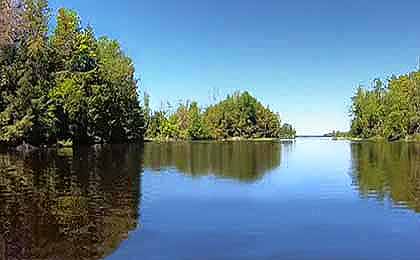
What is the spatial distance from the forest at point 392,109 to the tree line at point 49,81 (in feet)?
206

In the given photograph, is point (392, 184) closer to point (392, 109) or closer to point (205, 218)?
point (205, 218)

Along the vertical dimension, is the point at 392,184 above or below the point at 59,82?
below

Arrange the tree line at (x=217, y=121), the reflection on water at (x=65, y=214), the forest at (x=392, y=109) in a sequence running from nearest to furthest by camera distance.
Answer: the reflection on water at (x=65, y=214), the forest at (x=392, y=109), the tree line at (x=217, y=121)

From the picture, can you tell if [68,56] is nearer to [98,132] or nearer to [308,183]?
[98,132]

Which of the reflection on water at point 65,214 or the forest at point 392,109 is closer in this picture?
the reflection on water at point 65,214

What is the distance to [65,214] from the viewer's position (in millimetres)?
15477

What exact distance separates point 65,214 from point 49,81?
49489 mm

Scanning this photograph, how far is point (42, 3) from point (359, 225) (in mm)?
52664

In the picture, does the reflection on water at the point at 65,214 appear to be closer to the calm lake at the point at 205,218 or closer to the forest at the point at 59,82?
the calm lake at the point at 205,218

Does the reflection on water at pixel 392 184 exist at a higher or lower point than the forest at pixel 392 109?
lower

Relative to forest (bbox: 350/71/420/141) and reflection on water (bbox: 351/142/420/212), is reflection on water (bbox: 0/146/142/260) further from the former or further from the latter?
forest (bbox: 350/71/420/141)

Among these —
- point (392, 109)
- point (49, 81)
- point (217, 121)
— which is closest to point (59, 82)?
point (49, 81)

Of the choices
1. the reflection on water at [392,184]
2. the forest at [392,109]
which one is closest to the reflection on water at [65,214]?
the reflection on water at [392,184]

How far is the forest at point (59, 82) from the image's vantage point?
177 ft
